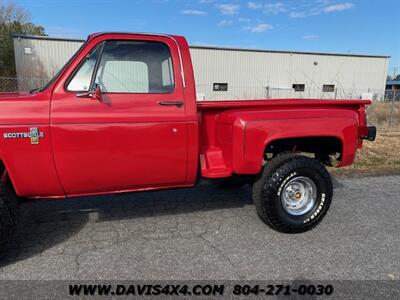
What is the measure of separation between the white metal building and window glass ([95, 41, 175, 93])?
23277 mm

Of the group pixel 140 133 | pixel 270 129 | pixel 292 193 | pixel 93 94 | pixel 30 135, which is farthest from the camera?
pixel 292 193

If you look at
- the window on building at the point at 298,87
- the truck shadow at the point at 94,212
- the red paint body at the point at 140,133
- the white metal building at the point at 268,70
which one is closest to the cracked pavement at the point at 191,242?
the truck shadow at the point at 94,212

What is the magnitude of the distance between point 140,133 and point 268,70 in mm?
31619

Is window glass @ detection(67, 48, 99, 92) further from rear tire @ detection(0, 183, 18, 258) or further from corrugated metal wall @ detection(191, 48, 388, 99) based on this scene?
corrugated metal wall @ detection(191, 48, 388, 99)

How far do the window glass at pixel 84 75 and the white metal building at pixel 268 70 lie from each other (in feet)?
77.4

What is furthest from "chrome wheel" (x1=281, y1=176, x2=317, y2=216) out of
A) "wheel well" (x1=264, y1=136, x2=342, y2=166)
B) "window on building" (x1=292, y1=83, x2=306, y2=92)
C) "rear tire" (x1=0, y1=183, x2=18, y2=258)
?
"window on building" (x1=292, y1=83, x2=306, y2=92)

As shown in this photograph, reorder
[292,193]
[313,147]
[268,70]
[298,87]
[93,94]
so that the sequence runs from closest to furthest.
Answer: [93,94] < [292,193] < [313,147] < [268,70] < [298,87]

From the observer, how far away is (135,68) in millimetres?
3445

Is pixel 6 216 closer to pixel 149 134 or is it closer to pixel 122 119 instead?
pixel 122 119

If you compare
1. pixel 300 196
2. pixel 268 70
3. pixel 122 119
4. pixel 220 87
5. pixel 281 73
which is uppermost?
pixel 268 70

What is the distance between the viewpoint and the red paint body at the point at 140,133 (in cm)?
304

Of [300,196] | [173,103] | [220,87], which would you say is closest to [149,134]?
[173,103]

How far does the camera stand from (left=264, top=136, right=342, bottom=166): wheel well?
3969 millimetres

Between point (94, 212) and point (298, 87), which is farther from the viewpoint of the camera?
point (298, 87)
